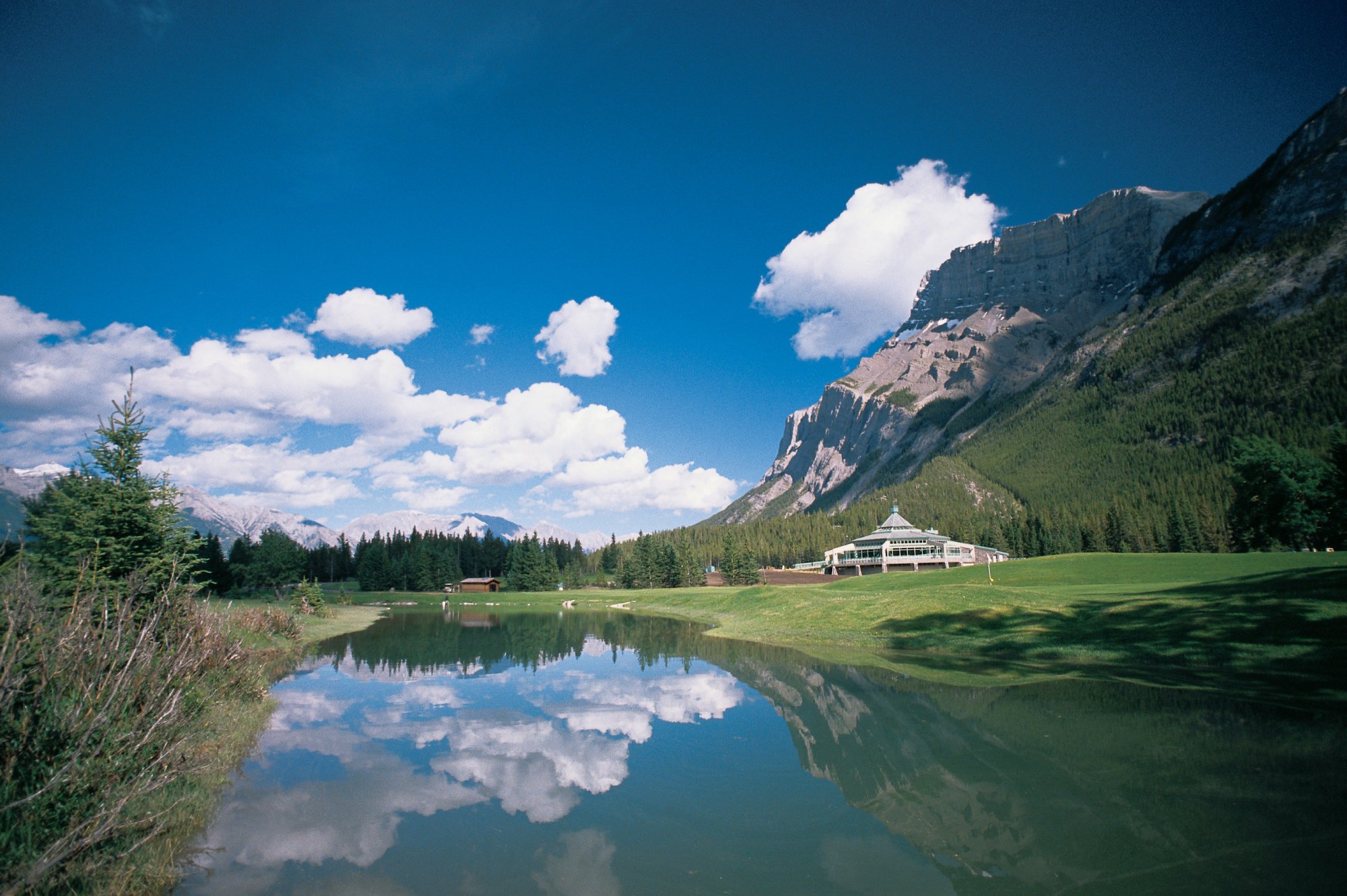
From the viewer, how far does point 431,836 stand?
32.6ft

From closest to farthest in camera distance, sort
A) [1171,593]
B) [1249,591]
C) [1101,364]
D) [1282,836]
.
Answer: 1. [1282,836]
2. [1249,591]
3. [1171,593]
4. [1101,364]

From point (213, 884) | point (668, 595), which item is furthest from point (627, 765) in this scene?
point (668, 595)

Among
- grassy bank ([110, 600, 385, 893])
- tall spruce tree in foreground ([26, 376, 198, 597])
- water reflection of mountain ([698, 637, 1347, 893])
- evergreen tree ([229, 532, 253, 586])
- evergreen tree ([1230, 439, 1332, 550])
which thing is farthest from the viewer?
evergreen tree ([229, 532, 253, 586])

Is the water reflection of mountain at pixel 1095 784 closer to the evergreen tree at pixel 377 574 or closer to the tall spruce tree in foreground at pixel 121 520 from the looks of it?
the tall spruce tree in foreground at pixel 121 520

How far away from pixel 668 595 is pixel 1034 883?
69546 millimetres

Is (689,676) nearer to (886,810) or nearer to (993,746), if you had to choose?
(993,746)

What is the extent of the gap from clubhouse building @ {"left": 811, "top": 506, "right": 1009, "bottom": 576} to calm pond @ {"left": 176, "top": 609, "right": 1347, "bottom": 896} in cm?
7977

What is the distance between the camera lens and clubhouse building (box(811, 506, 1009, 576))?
3743 inches

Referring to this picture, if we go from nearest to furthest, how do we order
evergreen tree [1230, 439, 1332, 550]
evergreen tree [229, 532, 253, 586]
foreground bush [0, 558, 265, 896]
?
foreground bush [0, 558, 265, 896]
evergreen tree [1230, 439, 1332, 550]
evergreen tree [229, 532, 253, 586]

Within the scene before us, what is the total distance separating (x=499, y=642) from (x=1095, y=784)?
3720 cm

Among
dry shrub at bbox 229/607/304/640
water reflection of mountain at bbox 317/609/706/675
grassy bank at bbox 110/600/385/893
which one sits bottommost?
water reflection of mountain at bbox 317/609/706/675

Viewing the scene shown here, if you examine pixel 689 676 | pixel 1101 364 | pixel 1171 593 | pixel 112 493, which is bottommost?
pixel 689 676

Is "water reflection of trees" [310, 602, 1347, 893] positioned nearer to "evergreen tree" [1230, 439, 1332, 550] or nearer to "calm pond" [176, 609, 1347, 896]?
"calm pond" [176, 609, 1347, 896]

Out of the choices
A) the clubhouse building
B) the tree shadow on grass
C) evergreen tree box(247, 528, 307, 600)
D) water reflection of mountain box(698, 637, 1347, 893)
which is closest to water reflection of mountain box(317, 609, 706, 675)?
the tree shadow on grass
